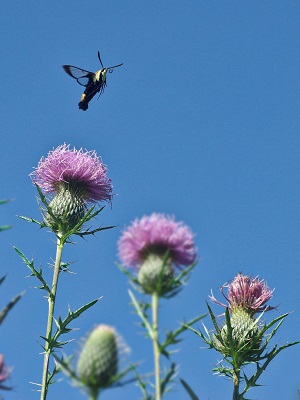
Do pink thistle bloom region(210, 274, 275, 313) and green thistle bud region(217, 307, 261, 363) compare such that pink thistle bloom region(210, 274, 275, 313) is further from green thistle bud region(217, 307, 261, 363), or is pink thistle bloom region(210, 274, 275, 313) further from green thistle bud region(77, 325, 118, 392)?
green thistle bud region(77, 325, 118, 392)

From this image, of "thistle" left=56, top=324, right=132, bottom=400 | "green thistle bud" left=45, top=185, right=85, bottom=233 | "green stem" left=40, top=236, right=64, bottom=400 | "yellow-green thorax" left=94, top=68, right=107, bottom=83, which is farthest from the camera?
"yellow-green thorax" left=94, top=68, right=107, bottom=83

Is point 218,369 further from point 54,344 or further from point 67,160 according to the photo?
point 67,160

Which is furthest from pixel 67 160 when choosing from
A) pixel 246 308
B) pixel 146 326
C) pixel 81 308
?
pixel 146 326

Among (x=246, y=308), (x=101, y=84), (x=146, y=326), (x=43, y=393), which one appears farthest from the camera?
(x=101, y=84)

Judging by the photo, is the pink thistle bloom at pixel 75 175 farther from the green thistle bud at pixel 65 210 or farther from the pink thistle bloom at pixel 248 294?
the pink thistle bloom at pixel 248 294

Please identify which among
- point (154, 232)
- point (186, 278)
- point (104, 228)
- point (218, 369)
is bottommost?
point (186, 278)

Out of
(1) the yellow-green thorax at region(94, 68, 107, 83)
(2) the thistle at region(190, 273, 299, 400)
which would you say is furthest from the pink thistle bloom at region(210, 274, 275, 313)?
(1) the yellow-green thorax at region(94, 68, 107, 83)

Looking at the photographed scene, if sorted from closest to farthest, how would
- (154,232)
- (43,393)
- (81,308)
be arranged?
(154,232)
(43,393)
(81,308)

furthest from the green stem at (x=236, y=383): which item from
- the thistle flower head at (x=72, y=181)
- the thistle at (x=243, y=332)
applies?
the thistle flower head at (x=72, y=181)

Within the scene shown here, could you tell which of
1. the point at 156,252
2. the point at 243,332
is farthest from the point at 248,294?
the point at 156,252
